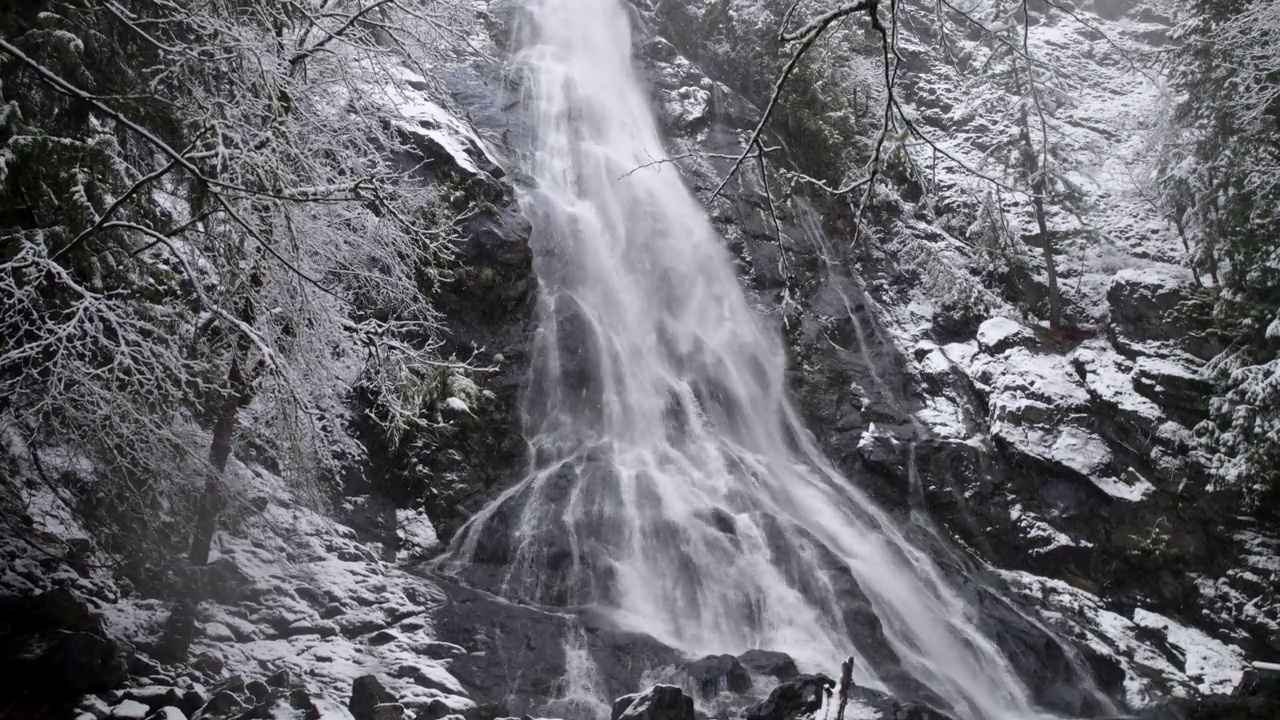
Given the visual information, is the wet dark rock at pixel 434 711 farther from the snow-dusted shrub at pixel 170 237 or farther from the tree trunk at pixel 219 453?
the tree trunk at pixel 219 453

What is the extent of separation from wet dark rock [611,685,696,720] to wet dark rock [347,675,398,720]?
7.50 feet

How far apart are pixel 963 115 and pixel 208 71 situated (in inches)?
855

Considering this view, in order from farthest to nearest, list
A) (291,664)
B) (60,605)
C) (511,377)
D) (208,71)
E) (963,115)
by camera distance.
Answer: (963,115)
(511,377)
(291,664)
(60,605)
(208,71)

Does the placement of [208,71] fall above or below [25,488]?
above

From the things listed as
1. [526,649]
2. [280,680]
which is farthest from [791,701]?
[280,680]

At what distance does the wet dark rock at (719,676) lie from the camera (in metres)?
8.88

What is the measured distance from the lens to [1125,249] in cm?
1795

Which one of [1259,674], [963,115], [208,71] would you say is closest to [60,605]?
[208,71]

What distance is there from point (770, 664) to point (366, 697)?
185 inches

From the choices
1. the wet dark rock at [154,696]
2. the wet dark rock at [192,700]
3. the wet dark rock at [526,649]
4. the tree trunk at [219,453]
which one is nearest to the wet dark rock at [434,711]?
the wet dark rock at [526,649]

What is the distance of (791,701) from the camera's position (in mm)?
8148

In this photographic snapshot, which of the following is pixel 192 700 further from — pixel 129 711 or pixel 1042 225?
pixel 1042 225

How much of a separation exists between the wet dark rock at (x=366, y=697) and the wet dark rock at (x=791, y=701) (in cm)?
373

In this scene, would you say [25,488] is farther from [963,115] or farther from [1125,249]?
[963,115]
